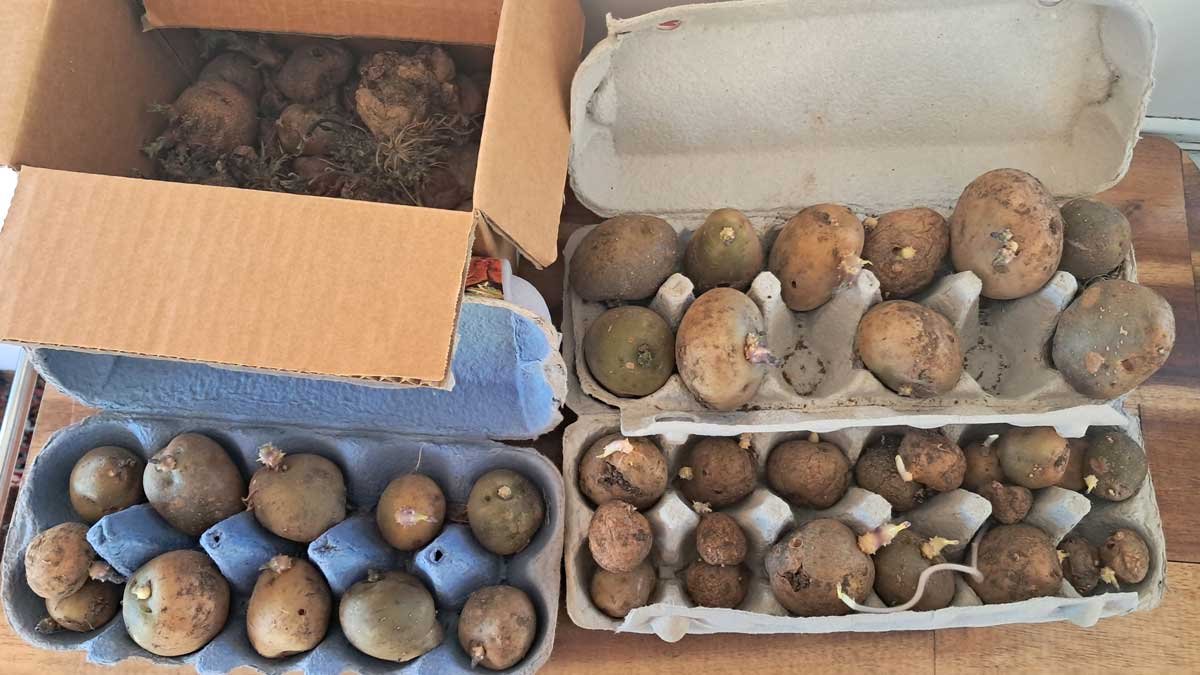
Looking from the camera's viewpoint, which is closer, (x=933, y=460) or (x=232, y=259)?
(x=232, y=259)

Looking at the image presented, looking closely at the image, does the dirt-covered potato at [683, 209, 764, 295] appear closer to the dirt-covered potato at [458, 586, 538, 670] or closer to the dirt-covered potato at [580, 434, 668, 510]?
the dirt-covered potato at [580, 434, 668, 510]

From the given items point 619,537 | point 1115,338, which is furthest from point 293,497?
point 1115,338

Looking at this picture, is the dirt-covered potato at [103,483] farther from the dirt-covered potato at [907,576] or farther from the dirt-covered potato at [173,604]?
the dirt-covered potato at [907,576]

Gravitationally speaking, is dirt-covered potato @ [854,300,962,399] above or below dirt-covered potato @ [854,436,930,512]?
above

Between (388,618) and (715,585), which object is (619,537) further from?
(388,618)

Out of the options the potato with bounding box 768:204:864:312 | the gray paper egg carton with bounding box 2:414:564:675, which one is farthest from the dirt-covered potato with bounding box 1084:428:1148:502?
the gray paper egg carton with bounding box 2:414:564:675

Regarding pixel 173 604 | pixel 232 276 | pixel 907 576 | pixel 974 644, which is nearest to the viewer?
pixel 232 276

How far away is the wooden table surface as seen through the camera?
1325 mm

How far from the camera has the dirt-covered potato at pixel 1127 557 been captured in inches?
48.2

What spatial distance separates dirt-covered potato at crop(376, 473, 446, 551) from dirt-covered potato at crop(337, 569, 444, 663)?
65 millimetres

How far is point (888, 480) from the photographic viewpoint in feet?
4.09

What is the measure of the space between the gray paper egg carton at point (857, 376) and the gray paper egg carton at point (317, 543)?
8.9 inches

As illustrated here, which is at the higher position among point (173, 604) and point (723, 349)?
point (723, 349)

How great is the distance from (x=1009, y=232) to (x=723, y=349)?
48 centimetres
